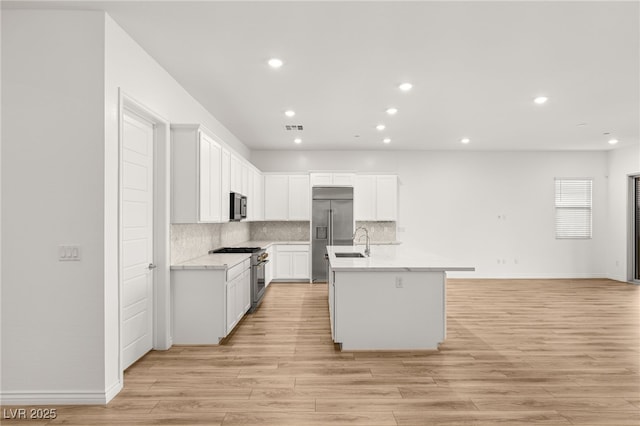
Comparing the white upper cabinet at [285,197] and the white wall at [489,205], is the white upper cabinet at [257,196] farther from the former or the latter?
the white wall at [489,205]

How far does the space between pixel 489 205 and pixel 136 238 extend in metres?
8.06

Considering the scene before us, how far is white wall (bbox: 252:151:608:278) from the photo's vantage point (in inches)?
367

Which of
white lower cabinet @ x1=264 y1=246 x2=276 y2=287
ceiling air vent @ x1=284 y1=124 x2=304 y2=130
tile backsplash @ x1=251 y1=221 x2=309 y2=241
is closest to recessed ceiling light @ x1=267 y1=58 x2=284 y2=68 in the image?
ceiling air vent @ x1=284 y1=124 x2=304 y2=130

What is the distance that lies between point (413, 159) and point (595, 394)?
6693 millimetres

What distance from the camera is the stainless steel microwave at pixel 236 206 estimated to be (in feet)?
19.3

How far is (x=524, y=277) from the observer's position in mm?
9320

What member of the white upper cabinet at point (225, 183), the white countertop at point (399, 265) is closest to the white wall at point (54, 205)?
the white countertop at point (399, 265)

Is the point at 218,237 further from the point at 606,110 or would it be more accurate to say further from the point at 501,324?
the point at 606,110

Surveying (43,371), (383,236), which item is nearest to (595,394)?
(43,371)

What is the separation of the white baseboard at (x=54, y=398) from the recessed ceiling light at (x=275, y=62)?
325 cm

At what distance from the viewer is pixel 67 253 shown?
298cm

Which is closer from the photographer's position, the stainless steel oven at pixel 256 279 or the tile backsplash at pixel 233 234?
the tile backsplash at pixel 233 234

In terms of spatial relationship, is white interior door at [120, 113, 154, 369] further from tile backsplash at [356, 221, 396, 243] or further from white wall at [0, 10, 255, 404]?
tile backsplash at [356, 221, 396, 243]

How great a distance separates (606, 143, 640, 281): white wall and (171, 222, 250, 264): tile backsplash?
28.5ft
